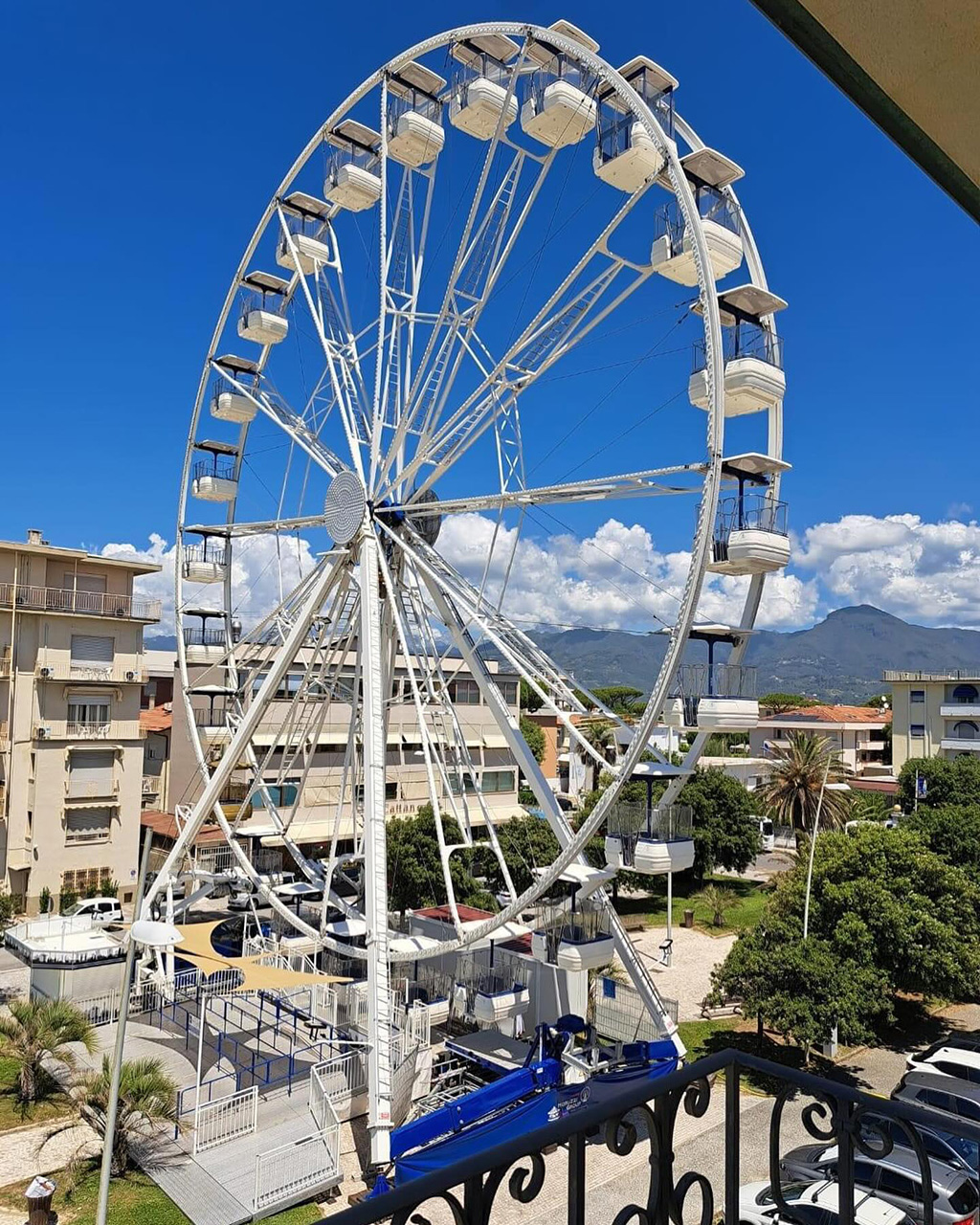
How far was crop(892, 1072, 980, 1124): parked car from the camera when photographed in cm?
1503

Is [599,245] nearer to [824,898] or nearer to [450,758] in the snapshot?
[824,898]

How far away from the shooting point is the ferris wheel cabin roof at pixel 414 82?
19500 mm

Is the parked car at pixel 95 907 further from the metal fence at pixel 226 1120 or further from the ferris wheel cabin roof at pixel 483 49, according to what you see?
the ferris wheel cabin roof at pixel 483 49

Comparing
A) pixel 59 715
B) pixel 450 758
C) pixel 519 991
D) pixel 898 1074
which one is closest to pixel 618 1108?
pixel 519 991

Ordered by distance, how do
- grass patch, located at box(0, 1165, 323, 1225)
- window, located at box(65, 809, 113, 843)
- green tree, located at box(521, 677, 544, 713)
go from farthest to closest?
green tree, located at box(521, 677, 544, 713), window, located at box(65, 809, 113, 843), grass patch, located at box(0, 1165, 323, 1225)

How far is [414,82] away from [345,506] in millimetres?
8791

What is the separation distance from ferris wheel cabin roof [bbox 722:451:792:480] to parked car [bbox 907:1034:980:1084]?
10.6m

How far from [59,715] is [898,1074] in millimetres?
25514

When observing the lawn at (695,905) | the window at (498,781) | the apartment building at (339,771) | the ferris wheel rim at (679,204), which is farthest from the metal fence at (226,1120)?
the window at (498,781)

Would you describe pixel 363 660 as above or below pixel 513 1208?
above

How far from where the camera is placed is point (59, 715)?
31266mm

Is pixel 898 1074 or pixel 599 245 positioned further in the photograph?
pixel 898 1074

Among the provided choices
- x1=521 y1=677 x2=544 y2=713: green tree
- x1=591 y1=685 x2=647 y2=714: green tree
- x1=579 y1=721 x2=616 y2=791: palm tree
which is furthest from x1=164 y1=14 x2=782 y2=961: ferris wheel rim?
x1=591 y1=685 x2=647 y2=714: green tree

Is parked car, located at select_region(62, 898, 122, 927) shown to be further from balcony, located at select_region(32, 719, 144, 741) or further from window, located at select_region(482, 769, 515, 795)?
window, located at select_region(482, 769, 515, 795)
